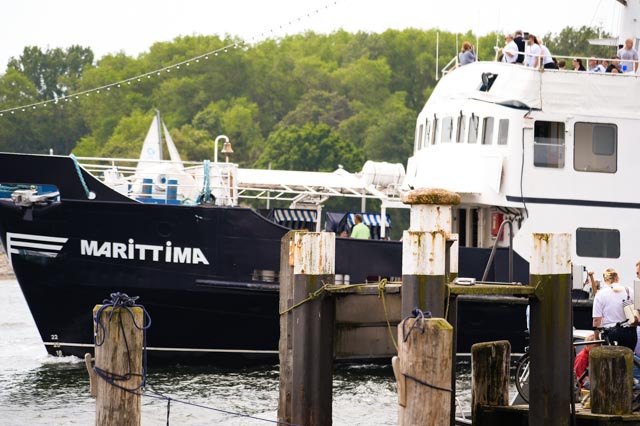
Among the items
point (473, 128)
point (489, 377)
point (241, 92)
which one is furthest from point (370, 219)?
point (241, 92)

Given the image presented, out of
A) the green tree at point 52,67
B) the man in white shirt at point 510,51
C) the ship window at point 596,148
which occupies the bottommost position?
the ship window at point 596,148

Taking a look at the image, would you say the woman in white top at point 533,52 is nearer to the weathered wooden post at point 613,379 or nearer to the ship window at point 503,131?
the ship window at point 503,131

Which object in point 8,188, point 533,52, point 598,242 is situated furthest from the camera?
point 533,52

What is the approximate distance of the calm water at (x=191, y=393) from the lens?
17938 millimetres

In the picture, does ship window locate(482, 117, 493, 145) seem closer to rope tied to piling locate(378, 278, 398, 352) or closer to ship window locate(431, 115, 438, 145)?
ship window locate(431, 115, 438, 145)

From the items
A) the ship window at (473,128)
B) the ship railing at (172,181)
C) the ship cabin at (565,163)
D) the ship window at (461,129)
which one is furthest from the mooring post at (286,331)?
the ship window at (461,129)

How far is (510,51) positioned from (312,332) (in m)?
11.0

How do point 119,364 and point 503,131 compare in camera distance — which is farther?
point 503,131

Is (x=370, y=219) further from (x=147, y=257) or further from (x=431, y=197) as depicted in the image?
(x=431, y=197)

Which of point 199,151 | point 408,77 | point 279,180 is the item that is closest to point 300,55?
point 408,77

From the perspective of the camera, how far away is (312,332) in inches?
544

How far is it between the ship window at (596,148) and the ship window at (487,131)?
1.42 m

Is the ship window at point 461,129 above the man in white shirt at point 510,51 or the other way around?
the other way around

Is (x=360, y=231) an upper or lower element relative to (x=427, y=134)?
lower
